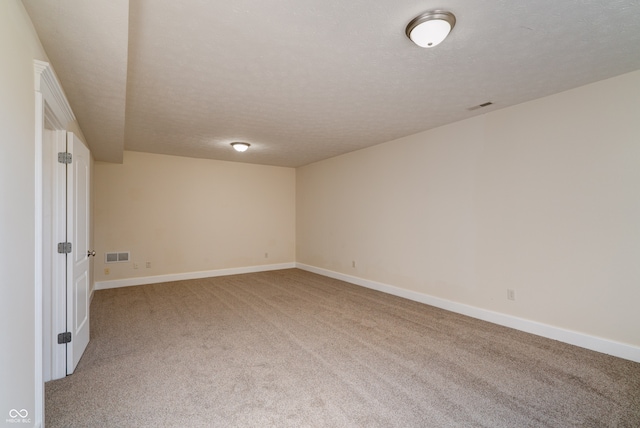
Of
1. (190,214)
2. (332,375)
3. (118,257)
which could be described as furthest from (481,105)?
(118,257)

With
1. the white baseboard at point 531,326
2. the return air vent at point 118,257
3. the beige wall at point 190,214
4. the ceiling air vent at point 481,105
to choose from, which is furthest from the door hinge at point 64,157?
the white baseboard at point 531,326

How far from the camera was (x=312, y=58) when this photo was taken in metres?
2.38

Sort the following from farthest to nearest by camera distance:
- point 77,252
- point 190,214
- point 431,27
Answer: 1. point 190,214
2. point 77,252
3. point 431,27

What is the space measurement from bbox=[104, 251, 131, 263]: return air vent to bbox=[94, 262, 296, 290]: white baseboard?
14.3 inches

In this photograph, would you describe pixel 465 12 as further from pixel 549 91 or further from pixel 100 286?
pixel 100 286

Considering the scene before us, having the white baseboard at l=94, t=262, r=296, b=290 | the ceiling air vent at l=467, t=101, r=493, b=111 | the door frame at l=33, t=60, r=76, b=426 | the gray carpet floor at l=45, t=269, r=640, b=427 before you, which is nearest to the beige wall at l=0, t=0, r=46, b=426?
the door frame at l=33, t=60, r=76, b=426

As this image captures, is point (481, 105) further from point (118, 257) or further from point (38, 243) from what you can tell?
point (118, 257)

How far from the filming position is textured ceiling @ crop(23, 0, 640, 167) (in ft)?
5.93

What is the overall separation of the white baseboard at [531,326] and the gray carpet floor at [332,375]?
0.34 feet

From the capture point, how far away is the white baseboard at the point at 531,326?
107 inches

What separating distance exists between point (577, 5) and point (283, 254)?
21.5 feet

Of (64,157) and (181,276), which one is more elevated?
(64,157)

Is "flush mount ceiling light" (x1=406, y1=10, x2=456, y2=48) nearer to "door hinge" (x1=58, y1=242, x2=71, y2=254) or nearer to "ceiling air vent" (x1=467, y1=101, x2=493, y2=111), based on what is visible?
"ceiling air vent" (x1=467, y1=101, x2=493, y2=111)

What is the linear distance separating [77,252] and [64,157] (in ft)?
2.81
